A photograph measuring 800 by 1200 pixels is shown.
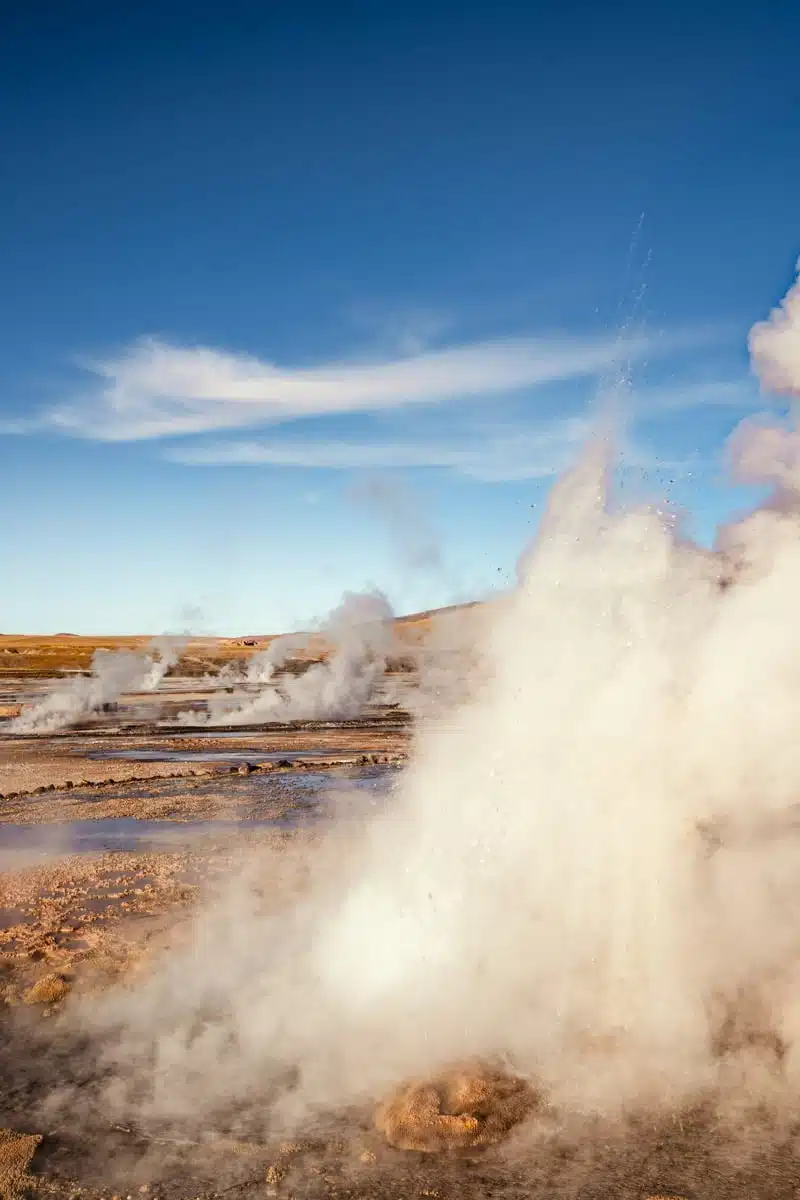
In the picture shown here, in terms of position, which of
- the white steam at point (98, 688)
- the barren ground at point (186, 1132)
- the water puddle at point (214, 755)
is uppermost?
the white steam at point (98, 688)

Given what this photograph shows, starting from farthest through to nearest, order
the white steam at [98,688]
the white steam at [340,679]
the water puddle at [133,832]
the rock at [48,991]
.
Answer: the white steam at [340,679] < the white steam at [98,688] < the water puddle at [133,832] < the rock at [48,991]

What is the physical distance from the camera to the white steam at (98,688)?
50.7 metres

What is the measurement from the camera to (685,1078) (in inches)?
348

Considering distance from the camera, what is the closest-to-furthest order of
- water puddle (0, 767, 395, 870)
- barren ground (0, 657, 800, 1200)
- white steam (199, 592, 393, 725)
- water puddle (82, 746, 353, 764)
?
barren ground (0, 657, 800, 1200) < water puddle (0, 767, 395, 870) < water puddle (82, 746, 353, 764) < white steam (199, 592, 393, 725)

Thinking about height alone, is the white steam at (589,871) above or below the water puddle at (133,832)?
above

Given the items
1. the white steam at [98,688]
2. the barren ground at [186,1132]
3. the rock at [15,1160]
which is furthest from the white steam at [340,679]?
the rock at [15,1160]

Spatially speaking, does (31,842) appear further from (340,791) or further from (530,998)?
(530,998)

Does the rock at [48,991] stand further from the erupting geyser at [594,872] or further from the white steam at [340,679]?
the white steam at [340,679]

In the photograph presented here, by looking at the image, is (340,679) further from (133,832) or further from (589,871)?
(589,871)

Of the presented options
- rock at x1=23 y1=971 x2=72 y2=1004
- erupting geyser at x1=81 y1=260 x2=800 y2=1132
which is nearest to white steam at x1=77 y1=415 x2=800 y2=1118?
erupting geyser at x1=81 y1=260 x2=800 y2=1132

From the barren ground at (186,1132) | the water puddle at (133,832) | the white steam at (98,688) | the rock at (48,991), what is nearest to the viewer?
the barren ground at (186,1132)

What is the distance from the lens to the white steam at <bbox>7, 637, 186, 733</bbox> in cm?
5066

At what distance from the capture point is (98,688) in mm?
58531

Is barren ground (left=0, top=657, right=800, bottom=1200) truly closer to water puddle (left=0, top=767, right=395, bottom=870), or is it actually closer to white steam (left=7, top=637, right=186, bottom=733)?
water puddle (left=0, top=767, right=395, bottom=870)
